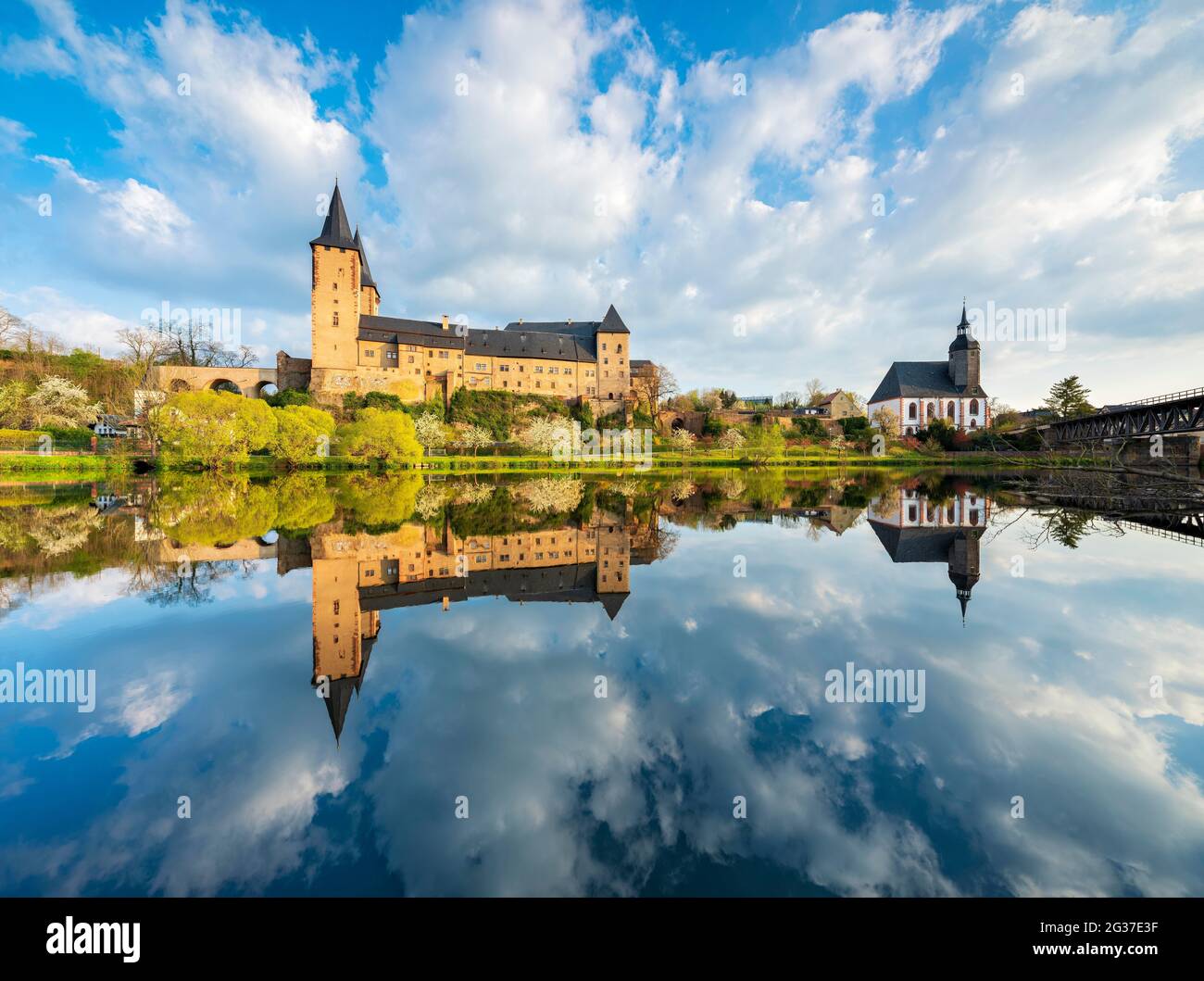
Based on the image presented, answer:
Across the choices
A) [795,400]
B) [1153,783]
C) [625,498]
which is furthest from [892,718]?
[795,400]

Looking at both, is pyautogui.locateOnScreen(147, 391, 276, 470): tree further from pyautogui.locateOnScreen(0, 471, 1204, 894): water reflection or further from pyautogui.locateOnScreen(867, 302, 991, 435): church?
pyautogui.locateOnScreen(867, 302, 991, 435): church

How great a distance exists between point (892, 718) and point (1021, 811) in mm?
1242

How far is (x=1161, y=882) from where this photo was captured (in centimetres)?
276

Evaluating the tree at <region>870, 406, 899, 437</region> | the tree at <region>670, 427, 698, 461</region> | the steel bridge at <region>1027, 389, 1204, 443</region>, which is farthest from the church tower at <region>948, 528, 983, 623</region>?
the tree at <region>870, 406, 899, 437</region>

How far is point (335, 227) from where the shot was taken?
5506 cm

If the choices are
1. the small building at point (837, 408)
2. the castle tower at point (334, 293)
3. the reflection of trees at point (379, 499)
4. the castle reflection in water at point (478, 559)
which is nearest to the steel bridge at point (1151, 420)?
the castle reflection in water at point (478, 559)

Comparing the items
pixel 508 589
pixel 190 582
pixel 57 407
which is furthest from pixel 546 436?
pixel 508 589

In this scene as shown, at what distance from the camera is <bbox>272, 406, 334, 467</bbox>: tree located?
3716 centimetres

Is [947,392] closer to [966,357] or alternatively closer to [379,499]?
[966,357]

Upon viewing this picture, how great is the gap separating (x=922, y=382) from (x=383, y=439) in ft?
263

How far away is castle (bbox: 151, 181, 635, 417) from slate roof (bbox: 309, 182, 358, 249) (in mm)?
102

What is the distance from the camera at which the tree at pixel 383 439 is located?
Result: 127 feet

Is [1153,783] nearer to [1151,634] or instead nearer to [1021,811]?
[1021,811]

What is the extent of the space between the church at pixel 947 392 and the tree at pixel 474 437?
204 ft
